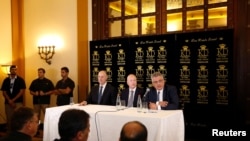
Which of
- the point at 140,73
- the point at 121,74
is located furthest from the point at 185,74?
the point at 121,74

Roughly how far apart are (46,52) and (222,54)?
14.5 feet

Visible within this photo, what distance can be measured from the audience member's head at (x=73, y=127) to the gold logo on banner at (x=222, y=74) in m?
3.69

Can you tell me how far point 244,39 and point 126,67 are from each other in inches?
95.7

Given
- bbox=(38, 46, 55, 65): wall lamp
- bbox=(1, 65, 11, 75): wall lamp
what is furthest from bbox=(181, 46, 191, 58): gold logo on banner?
bbox=(1, 65, 11, 75): wall lamp

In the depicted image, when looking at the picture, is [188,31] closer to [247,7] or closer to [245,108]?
[247,7]

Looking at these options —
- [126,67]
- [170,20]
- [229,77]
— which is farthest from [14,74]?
[229,77]

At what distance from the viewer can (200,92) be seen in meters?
5.26

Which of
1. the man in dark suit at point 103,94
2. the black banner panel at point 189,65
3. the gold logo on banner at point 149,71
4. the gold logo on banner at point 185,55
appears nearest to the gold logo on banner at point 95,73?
the black banner panel at point 189,65

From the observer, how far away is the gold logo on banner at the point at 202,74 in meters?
Result: 5.20

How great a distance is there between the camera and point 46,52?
7.29 metres

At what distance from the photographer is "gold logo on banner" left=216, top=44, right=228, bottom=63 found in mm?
4977

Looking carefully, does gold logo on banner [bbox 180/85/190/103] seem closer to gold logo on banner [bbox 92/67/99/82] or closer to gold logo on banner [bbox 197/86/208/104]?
gold logo on banner [bbox 197/86/208/104]

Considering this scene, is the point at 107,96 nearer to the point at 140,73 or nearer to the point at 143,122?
the point at 140,73

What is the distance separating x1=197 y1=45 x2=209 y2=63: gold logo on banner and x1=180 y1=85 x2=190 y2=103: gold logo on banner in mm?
586
